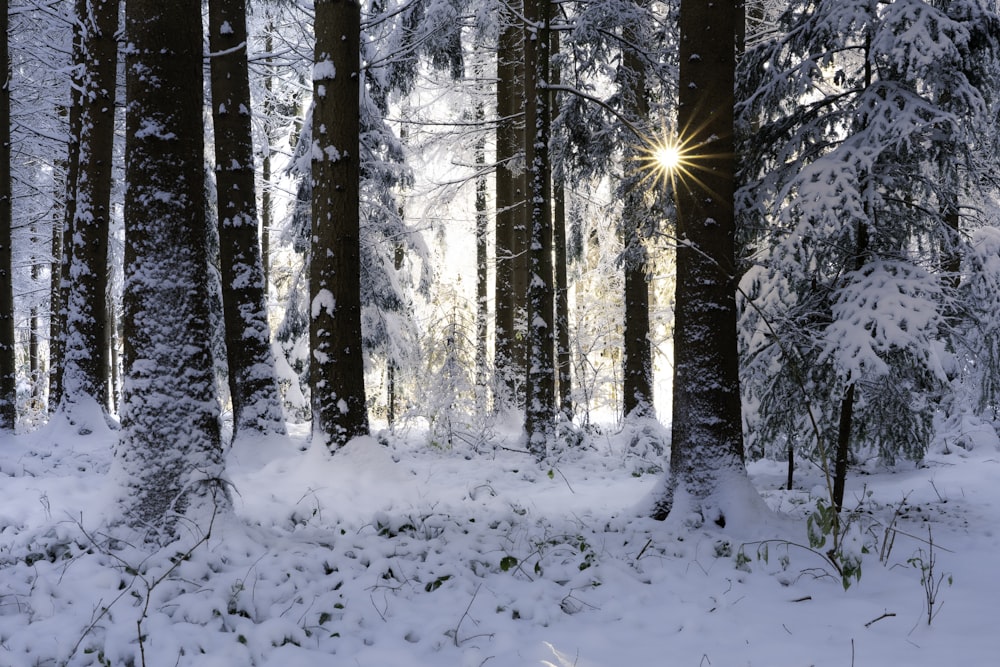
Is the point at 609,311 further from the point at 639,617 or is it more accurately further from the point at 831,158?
the point at 639,617

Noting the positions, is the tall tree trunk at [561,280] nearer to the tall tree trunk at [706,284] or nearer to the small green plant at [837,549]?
the tall tree trunk at [706,284]

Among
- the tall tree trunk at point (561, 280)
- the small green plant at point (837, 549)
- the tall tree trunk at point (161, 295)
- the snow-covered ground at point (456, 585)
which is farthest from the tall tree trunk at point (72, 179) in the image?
the small green plant at point (837, 549)

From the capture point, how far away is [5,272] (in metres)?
10.3

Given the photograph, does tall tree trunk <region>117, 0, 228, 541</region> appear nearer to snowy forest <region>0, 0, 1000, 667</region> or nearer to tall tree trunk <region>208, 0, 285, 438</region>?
snowy forest <region>0, 0, 1000, 667</region>

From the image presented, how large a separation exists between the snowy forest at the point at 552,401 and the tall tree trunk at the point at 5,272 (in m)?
0.05

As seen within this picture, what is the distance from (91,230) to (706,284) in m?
9.57

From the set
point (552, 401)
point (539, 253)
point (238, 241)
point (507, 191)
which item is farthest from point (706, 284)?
point (507, 191)

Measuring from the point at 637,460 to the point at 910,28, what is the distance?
6242 mm

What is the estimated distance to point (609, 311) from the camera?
73.0 ft

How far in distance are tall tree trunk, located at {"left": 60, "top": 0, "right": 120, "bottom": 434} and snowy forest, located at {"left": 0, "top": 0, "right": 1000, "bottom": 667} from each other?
0.16 ft

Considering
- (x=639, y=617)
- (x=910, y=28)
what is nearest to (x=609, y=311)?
(x=910, y=28)

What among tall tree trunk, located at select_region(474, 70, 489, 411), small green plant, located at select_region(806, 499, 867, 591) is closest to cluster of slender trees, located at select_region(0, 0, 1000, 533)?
tall tree trunk, located at select_region(474, 70, 489, 411)

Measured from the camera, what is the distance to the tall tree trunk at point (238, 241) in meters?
8.22

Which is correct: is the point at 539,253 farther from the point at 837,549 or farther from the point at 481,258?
the point at 481,258
